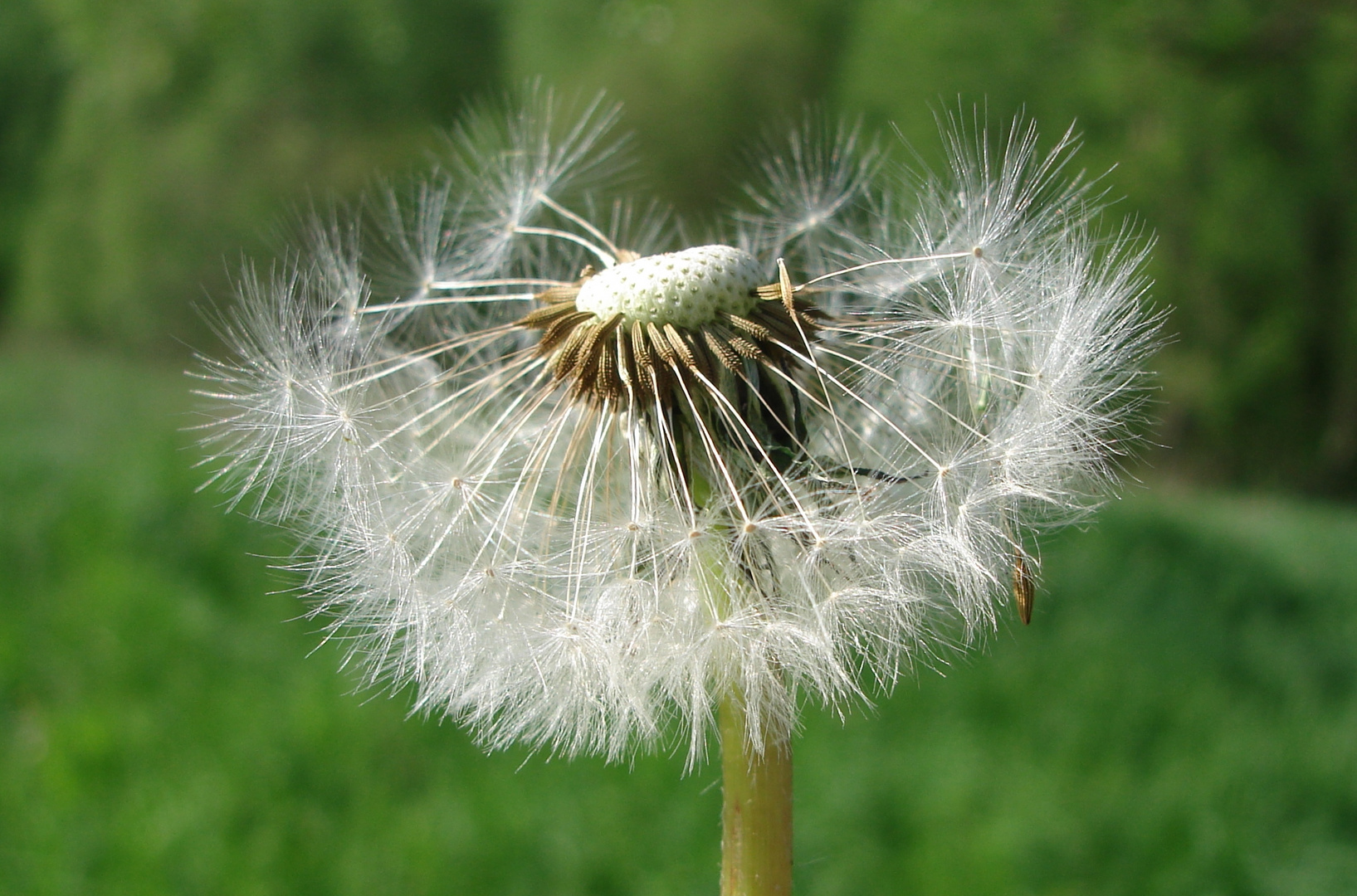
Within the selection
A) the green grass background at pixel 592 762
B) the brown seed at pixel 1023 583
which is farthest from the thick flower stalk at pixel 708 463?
the green grass background at pixel 592 762

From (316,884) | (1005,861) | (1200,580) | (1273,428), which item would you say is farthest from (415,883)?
(1273,428)

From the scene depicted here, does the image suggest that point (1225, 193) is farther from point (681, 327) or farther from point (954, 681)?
point (681, 327)

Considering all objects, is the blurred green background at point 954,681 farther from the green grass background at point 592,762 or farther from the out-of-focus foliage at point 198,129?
the out-of-focus foliage at point 198,129

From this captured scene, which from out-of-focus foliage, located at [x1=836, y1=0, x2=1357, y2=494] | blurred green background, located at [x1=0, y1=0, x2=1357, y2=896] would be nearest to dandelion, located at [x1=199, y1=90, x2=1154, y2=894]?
blurred green background, located at [x1=0, y1=0, x2=1357, y2=896]

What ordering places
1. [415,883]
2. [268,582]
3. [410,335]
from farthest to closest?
[268,582] < [415,883] < [410,335]

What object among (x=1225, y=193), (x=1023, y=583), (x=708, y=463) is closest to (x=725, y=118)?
(x=1225, y=193)

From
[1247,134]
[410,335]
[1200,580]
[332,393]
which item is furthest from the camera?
[1247,134]

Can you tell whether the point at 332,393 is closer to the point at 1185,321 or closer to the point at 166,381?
the point at 166,381
